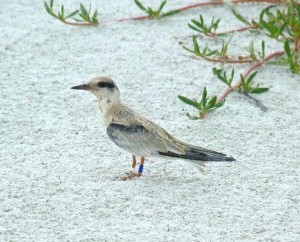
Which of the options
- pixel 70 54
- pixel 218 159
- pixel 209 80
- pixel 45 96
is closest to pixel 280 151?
pixel 218 159

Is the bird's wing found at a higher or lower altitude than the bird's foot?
higher

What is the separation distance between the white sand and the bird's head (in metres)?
0.32

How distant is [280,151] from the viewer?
4832 millimetres

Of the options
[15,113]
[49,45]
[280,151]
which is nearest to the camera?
[280,151]

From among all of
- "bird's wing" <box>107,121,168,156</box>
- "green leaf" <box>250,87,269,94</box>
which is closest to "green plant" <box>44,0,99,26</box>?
"green leaf" <box>250,87,269,94</box>

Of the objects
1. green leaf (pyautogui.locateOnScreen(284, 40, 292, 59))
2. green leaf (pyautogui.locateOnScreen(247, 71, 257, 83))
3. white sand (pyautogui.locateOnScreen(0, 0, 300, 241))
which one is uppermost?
green leaf (pyautogui.locateOnScreen(284, 40, 292, 59))

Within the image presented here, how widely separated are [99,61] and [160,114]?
93 cm

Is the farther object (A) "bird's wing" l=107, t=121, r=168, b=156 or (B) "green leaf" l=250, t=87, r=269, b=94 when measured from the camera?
(B) "green leaf" l=250, t=87, r=269, b=94

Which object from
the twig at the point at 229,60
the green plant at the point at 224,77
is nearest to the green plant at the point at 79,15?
the twig at the point at 229,60

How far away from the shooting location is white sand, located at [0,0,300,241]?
13.3ft

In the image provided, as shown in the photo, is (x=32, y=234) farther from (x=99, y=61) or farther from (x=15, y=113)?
(x=99, y=61)

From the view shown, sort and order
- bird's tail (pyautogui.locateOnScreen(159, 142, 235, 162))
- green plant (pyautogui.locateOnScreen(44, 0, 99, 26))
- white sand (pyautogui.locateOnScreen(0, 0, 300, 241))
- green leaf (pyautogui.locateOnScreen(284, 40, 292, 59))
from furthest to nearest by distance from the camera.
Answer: green plant (pyautogui.locateOnScreen(44, 0, 99, 26))
green leaf (pyautogui.locateOnScreen(284, 40, 292, 59))
bird's tail (pyautogui.locateOnScreen(159, 142, 235, 162))
white sand (pyautogui.locateOnScreen(0, 0, 300, 241))

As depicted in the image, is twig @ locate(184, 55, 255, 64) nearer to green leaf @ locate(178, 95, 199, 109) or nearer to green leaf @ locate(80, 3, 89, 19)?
green leaf @ locate(178, 95, 199, 109)

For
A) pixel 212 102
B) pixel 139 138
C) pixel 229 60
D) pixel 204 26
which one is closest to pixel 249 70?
pixel 229 60
